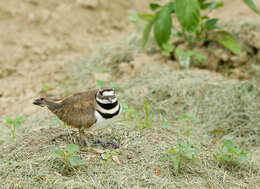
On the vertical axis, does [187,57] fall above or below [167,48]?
below

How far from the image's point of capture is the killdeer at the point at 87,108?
3.34 m

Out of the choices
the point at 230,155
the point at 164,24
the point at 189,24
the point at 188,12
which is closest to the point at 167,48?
the point at 164,24

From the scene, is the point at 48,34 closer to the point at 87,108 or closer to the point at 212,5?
the point at 212,5

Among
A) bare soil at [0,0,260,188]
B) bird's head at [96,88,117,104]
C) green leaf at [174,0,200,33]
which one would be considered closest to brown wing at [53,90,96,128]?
bird's head at [96,88,117,104]

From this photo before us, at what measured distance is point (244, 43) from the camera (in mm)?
5637

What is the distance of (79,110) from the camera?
11.4 feet

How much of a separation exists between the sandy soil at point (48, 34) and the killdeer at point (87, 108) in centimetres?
208

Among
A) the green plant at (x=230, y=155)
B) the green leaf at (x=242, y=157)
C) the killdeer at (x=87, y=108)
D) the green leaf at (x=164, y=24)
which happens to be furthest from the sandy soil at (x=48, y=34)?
the green leaf at (x=242, y=157)

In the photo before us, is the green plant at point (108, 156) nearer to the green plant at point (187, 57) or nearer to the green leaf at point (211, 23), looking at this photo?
the green plant at point (187, 57)

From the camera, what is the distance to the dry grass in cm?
316

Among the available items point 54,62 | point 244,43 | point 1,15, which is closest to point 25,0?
point 1,15

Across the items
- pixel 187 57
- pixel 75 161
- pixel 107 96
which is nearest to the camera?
pixel 75 161

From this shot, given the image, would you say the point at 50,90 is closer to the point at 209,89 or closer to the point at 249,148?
the point at 209,89

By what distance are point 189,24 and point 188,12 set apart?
0.16m
